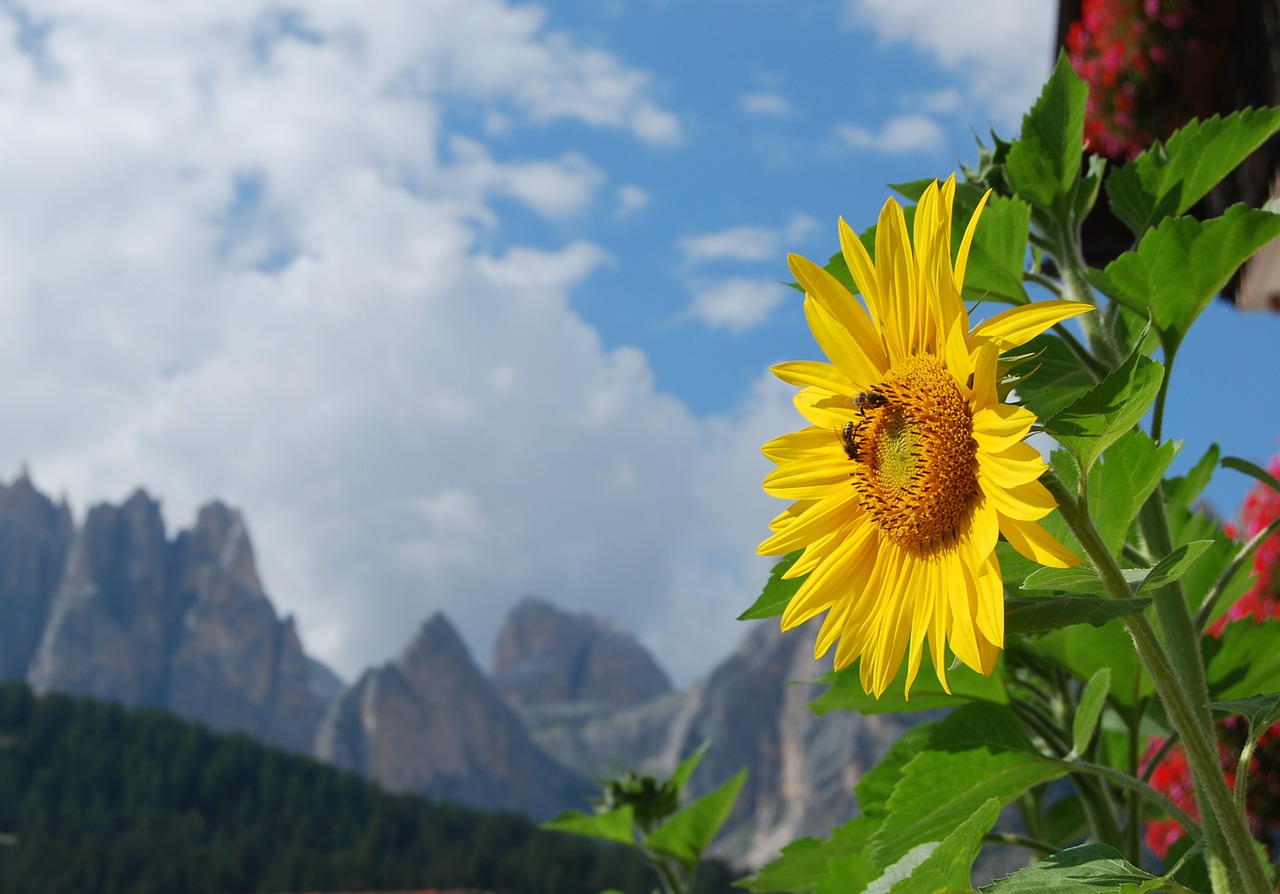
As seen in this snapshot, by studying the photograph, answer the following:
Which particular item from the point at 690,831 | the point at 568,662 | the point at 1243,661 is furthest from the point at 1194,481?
the point at 568,662

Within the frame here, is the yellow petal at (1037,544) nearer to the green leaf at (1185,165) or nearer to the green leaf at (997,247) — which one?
the green leaf at (997,247)

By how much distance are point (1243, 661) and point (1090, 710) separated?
0.27m

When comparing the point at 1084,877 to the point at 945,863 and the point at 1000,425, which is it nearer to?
the point at 945,863

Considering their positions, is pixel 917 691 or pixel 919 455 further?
pixel 917 691

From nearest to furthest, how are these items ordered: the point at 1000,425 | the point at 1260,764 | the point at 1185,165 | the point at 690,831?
the point at 1000,425 → the point at 1185,165 → the point at 690,831 → the point at 1260,764

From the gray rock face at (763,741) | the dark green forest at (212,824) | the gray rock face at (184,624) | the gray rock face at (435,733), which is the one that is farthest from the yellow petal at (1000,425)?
the gray rock face at (184,624)

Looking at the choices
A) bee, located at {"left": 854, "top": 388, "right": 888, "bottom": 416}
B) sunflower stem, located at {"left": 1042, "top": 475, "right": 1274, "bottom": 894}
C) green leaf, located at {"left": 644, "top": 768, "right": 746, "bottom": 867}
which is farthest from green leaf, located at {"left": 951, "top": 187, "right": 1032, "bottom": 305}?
green leaf, located at {"left": 644, "top": 768, "right": 746, "bottom": 867}

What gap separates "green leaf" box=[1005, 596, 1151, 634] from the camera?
0.69 m

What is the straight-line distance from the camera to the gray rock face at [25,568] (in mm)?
93938

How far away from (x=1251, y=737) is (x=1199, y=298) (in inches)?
13.9

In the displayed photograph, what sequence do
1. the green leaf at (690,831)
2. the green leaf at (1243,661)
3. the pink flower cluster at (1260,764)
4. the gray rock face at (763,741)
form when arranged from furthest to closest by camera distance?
1. the gray rock face at (763,741)
2. the pink flower cluster at (1260,764)
3. the green leaf at (690,831)
4. the green leaf at (1243,661)

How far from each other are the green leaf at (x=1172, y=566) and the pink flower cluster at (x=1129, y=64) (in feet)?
13.1

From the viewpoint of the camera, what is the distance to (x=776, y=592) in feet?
3.08

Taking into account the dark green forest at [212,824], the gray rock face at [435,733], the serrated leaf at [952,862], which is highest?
the gray rock face at [435,733]
